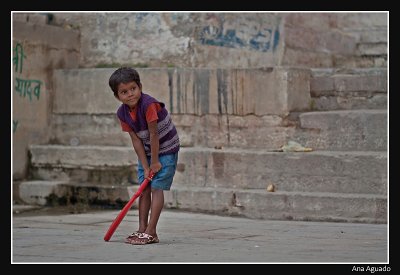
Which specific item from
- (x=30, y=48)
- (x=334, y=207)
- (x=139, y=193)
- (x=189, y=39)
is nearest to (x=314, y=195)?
(x=334, y=207)

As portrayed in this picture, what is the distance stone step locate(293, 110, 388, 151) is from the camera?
317 inches

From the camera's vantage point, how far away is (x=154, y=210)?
627cm

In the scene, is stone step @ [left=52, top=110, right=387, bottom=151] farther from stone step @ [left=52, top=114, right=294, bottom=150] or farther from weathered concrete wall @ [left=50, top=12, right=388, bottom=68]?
weathered concrete wall @ [left=50, top=12, right=388, bottom=68]

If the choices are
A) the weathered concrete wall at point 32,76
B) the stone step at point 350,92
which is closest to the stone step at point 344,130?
the stone step at point 350,92

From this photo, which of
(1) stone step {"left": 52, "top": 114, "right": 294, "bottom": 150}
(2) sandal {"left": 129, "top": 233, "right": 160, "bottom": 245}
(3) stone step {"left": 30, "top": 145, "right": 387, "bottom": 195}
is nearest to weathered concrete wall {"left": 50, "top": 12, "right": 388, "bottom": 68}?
(1) stone step {"left": 52, "top": 114, "right": 294, "bottom": 150}

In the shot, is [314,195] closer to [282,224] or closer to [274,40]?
[282,224]

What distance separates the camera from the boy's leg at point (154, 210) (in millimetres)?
6242

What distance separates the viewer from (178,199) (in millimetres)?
8336

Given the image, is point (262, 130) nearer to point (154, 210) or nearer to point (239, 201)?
point (239, 201)

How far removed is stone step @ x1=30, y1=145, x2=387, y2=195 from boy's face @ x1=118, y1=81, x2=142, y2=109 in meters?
2.32

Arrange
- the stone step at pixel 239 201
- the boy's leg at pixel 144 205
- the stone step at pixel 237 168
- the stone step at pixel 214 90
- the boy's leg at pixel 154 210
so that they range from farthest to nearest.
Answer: the stone step at pixel 214 90, the stone step at pixel 237 168, the stone step at pixel 239 201, the boy's leg at pixel 144 205, the boy's leg at pixel 154 210

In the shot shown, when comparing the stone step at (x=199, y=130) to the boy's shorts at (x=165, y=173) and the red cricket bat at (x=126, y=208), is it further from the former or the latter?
the red cricket bat at (x=126, y=208)

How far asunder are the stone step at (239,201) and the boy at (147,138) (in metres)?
1.68

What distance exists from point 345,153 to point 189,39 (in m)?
2.67
